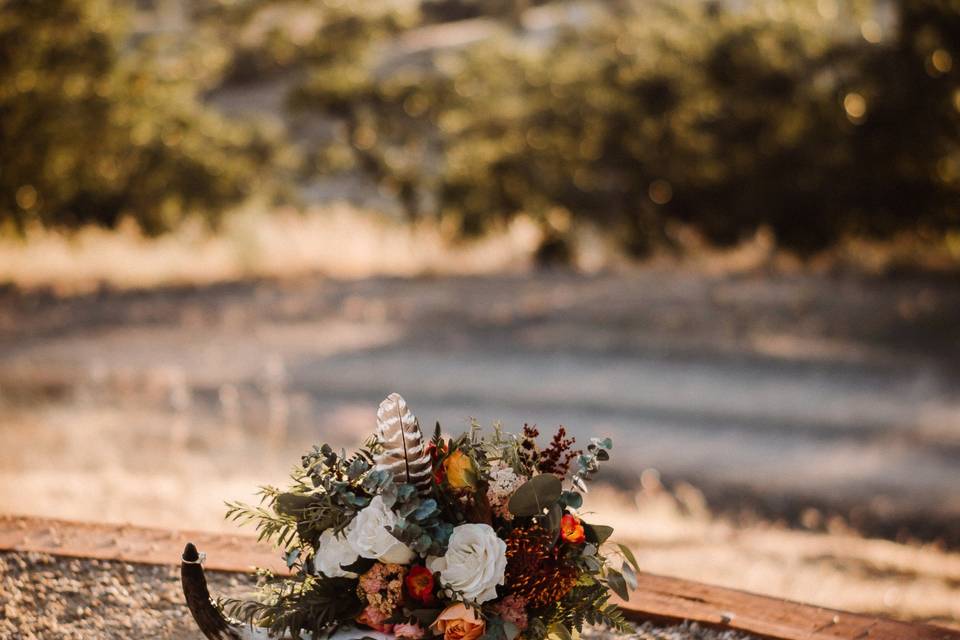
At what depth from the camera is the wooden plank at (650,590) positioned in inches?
A: 134

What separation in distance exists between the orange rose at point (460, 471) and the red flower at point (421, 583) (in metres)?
0.23

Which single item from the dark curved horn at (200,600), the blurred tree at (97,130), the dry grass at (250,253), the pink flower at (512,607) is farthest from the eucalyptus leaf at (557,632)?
the blurred tree at (97,130)

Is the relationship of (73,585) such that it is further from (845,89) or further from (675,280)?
(845,89)

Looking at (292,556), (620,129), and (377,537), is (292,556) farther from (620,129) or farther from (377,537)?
(620,129)

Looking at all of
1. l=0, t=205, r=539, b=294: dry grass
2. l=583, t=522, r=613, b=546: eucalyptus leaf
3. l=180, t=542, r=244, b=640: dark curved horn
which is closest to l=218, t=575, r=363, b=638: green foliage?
l=180, t=542, r=244, b=640: dark curved horn

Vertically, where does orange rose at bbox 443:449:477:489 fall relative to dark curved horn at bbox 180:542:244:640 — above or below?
above

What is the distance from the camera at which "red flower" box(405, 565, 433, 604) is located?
255 cm

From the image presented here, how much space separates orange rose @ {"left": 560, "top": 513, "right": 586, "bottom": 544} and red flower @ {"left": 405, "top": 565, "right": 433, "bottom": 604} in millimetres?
351

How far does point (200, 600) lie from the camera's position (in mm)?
2703

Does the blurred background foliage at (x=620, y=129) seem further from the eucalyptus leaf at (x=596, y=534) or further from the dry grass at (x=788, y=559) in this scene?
the eucalyptus leaf at (x=596, y=534)

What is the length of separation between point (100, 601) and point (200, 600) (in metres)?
1.19

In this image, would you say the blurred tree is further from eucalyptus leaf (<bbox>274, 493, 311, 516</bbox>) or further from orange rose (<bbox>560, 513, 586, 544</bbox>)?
orange rose (<bbox>560, 513, 586, 544</bbox>)

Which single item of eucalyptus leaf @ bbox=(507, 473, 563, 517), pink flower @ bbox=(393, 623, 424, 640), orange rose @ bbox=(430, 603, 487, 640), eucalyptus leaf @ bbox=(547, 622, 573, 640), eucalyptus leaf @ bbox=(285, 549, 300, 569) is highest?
eucalyptus leaf @ bbox=(507, 473, 563, 517)

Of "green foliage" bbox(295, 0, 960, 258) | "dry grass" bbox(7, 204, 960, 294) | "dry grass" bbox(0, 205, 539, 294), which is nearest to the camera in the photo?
"green foliage" bbox(295, 0, 960, 258)
